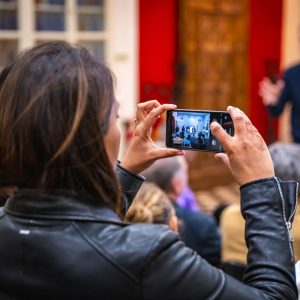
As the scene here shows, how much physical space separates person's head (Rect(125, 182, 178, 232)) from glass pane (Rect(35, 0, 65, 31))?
12.8 ft

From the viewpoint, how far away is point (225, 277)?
1.10 m

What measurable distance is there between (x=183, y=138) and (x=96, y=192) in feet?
1.14

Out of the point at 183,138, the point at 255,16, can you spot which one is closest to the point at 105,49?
the point at 255,16

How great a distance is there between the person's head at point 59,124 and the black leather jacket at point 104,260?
34 mm

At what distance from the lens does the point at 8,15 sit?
5.69 meters

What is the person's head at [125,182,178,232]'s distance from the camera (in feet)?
6.89

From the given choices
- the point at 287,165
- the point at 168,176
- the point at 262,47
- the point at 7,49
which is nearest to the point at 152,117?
the point at 287,165

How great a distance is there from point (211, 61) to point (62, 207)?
5.92 metres

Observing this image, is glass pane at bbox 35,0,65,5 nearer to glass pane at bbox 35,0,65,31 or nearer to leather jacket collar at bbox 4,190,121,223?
glass pane at bbox 35,0,65,31

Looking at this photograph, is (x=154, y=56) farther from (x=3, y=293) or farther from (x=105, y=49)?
(x=3, y=293)

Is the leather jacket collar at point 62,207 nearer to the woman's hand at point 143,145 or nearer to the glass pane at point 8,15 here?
the woman's hand at point 143,145

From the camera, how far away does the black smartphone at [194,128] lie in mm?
1316

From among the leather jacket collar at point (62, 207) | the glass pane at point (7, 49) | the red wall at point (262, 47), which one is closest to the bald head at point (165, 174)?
the leather jacket collar at point (62, 207)

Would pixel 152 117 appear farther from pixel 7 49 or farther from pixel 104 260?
pixel 7 49
